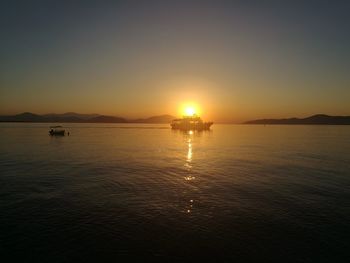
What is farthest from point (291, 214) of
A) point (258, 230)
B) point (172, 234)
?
point (172, 234)

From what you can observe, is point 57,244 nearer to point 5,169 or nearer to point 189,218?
point 189,218

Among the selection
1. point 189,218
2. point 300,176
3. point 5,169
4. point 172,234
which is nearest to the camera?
point 172,234

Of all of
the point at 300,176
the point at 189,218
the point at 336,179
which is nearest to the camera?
the point at 189,218

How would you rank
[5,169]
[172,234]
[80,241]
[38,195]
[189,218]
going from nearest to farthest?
[80,241] → [172,234] → [189,218] → [38,195] → [5,169]

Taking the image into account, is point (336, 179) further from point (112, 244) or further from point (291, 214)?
point (112, 244)

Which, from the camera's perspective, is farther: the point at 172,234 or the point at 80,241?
the point at 172,234

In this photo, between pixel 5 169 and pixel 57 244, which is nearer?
pixel 57 244

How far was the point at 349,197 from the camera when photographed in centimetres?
2542

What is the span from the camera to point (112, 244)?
15766 millimetres

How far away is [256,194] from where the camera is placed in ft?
87.2

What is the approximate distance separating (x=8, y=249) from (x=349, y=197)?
2950 centimetres

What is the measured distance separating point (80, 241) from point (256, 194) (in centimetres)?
1805

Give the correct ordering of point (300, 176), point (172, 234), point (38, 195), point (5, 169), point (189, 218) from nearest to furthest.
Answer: point (172, 234) < point (189, 218) < point (38, 195) < point (300, 176) < point (5, 169)

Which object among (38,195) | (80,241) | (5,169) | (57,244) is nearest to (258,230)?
(80,241)
